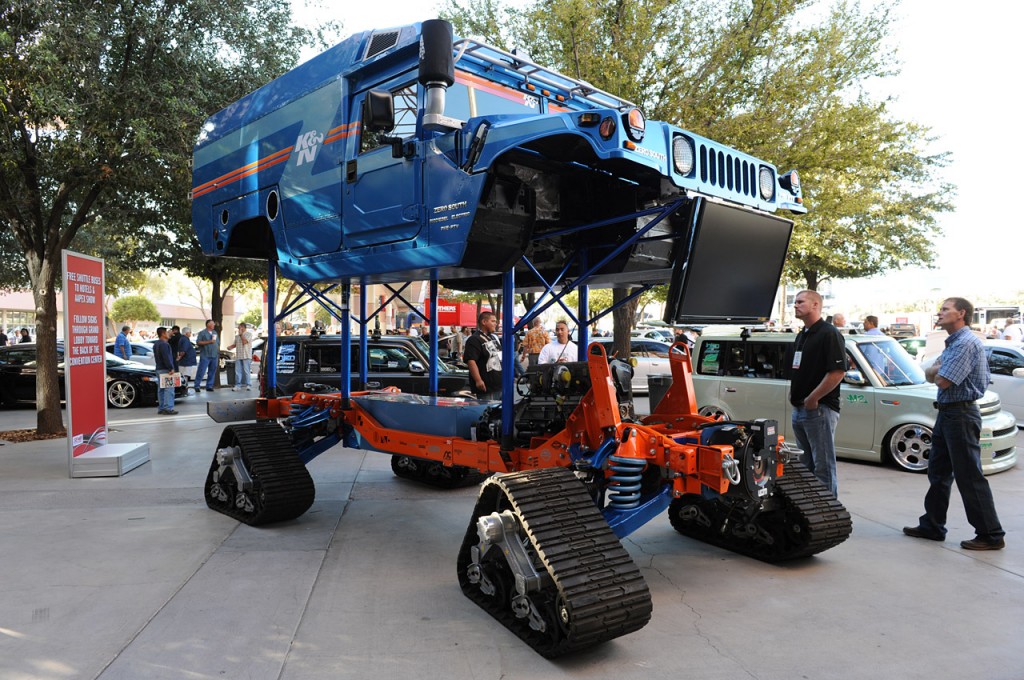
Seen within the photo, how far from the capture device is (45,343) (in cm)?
1040

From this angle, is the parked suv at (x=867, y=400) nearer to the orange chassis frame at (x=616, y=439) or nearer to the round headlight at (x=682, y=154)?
the orange chassis frame at (x=616, y=439)

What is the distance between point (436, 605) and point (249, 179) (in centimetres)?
412

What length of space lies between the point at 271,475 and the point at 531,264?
2863 mm

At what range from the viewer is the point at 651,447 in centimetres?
421

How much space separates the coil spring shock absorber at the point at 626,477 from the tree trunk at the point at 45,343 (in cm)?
955

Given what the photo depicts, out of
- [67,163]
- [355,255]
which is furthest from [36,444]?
[355,255]

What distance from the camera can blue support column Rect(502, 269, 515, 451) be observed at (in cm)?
470

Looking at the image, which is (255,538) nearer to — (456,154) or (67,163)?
(456,154)

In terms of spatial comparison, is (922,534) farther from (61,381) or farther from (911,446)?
(61,381)

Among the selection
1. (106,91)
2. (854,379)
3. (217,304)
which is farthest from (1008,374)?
(217,304)

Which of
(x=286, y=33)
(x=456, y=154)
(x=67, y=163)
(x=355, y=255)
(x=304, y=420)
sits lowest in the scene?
(x=304, y=420)

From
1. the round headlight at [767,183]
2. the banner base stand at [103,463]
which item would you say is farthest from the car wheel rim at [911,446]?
the banner base stand at [103,463]

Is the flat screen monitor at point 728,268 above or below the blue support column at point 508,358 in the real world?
above

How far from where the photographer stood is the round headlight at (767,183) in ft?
14.8
